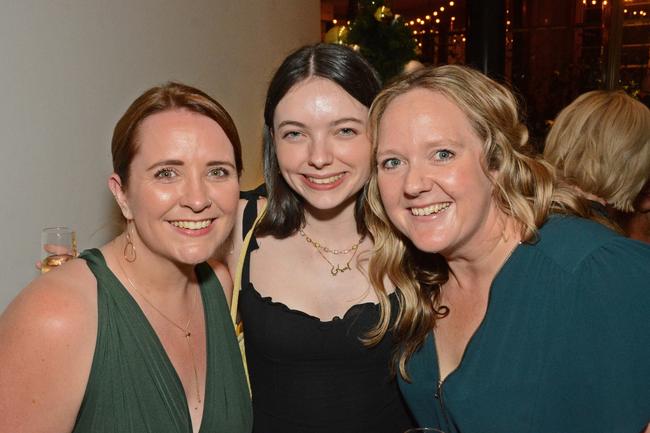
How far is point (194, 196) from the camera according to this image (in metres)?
1.70

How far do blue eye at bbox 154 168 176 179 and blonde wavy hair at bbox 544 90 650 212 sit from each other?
225cm

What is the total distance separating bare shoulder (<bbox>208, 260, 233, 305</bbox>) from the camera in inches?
87.3

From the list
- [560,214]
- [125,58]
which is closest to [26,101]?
[125,58]

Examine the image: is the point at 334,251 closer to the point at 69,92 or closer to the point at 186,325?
the point at 186,325

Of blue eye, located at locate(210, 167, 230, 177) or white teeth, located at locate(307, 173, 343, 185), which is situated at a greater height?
blue eye, located at locate(210, 167, 230, 177)

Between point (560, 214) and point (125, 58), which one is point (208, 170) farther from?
point (125, 58)

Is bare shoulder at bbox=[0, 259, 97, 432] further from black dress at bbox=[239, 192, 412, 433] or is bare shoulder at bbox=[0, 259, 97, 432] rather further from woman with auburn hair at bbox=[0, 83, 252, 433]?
black dress at bbox=[239, 192, 412, 433]

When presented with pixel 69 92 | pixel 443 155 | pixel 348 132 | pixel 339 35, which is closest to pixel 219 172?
pixel 348 132

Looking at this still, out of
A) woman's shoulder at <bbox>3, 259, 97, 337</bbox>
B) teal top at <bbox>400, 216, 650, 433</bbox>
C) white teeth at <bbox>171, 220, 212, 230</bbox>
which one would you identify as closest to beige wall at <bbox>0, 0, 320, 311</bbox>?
woman's shoulder at <bbox>3, 259, 97, 337</bbox>

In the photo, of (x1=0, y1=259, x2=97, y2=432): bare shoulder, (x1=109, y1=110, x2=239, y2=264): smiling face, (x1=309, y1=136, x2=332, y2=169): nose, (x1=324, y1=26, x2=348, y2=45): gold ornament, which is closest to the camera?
(x1=0, y1=259, x2=97, y2=432): bare shoulder

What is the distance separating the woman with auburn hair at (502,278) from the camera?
1.60 m

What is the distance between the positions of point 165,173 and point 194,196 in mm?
105

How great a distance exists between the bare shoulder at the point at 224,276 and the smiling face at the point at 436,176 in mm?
725

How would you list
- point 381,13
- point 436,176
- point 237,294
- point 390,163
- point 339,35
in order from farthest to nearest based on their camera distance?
point 339,35 < point 381,13 < point 237,294 < point 390,163 < point 436,176
